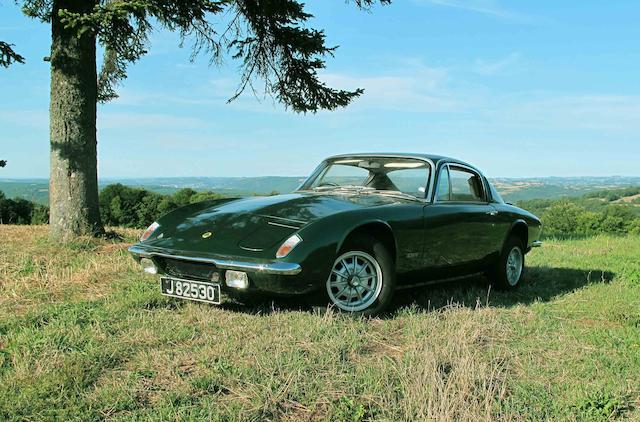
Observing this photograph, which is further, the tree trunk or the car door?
the tree trunk

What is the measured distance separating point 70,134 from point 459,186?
18.1 ft

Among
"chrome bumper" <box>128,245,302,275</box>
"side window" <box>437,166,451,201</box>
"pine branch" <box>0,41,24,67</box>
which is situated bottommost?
"chrome bumper" <box>128,245,302,275</box>

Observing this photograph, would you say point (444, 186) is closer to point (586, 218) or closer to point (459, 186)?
point (459, 186)

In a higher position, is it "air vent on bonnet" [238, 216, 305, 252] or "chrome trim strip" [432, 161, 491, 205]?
"chrome trim strip" [432, 161, 491, 205]

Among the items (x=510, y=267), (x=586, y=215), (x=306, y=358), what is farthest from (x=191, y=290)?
(x=586, y=215)

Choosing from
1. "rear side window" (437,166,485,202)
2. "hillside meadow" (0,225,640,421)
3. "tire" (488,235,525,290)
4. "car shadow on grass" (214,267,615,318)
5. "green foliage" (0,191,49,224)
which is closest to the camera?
"hillside meadow" (0,225,640,421)

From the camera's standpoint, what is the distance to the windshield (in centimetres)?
584

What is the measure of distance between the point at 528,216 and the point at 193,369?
5020mm

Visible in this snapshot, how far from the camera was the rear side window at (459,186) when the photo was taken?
19.5 ft

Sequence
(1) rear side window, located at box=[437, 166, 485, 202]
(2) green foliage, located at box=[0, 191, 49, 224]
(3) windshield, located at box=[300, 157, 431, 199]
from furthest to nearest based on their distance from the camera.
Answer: (2) green foliage, located at box=[0, 191, 49, 224] → (1) rear side window, located at box=[437, 166, 485, 202] → (3) windshield, located at box=[300, 157, 431, 199]

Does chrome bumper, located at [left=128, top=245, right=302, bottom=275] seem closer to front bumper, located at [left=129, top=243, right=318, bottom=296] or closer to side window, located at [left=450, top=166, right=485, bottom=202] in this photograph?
front bumper, located at [left=129, top=243, right=318, bottom=296]

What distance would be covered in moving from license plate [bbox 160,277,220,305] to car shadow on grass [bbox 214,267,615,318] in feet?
1.27

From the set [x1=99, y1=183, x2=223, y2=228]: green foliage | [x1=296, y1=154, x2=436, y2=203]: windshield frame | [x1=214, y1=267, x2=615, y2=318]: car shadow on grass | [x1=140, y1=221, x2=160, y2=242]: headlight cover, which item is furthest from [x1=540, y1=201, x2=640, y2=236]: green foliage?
[x1=140, y1=221, x2=160, y2=242]: headlight cover

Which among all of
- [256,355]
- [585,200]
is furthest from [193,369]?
[585,200]
